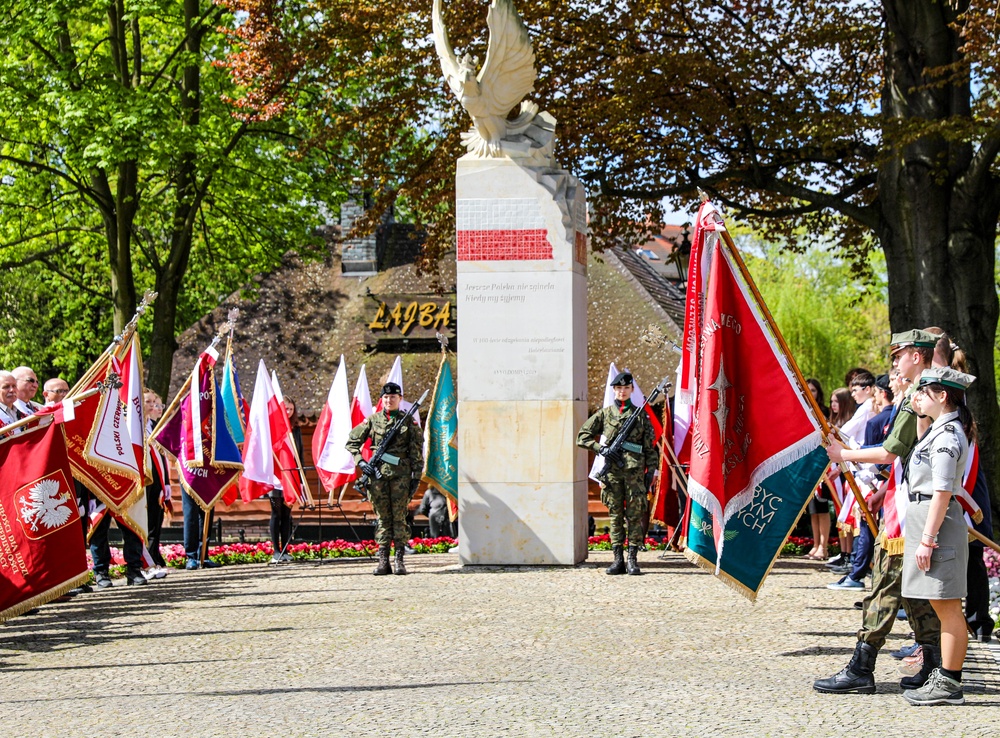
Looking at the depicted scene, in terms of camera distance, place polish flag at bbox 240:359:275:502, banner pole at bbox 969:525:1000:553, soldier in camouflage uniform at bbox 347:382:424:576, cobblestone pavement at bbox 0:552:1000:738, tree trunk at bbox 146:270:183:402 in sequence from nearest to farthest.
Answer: cobblestone pavement at bbox 0:552:1000:738
banner pole at bbox 969:525:1000:553
soldier in camouflage uniform at bbox 347:382:424:576
polish flag at bbox 240:359:275:502
tree trunk at bbox 146:270:183:402

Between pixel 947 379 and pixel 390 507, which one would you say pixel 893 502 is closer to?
pixel 947 379

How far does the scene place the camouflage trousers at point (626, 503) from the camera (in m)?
13.0

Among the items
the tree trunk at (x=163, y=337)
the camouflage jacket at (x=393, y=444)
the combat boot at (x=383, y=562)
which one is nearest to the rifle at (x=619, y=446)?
the camouflage jacket at (x=393, y=444)

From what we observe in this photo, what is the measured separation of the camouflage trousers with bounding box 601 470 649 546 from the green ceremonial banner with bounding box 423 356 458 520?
109 inches

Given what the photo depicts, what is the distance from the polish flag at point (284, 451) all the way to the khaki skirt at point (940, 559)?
34.5 feet

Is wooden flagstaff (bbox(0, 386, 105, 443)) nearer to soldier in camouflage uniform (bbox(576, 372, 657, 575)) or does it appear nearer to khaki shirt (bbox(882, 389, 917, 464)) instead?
soldier in camouflage uniform (bbox(576, 372, 657, 575))

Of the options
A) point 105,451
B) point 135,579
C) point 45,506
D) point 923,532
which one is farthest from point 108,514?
point 923,532

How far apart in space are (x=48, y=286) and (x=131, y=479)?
25.5 metres

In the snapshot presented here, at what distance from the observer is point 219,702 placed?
289 inches

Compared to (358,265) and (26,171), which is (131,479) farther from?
(358,265)

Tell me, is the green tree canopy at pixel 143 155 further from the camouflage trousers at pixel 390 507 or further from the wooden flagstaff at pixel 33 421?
the wooden flagstaff at pixel 33 421

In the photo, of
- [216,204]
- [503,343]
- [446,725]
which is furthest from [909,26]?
[216,204]

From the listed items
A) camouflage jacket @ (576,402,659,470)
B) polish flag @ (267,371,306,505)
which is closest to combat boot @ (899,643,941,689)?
camouflage jacket @ (576,402,659,470)

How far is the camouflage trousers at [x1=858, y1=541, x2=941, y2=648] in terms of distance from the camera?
728 centimetres
